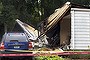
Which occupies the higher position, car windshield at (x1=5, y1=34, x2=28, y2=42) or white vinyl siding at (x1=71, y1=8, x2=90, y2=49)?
white vinyl siding at (x1=71, y1=8, x2=90, y2=49)

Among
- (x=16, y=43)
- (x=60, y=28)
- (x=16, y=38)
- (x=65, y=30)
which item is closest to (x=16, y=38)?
(x=16, y=38)

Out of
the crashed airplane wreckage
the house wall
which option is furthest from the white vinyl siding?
the house wall

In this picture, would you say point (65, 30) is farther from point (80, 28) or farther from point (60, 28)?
point (80, 28)

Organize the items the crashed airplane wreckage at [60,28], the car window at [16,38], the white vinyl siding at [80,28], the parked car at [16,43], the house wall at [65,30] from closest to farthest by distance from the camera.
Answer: the parked car at [16,43], the car window at [16,38], the white vinyl siding at [80,28], the crashed airplane wreckage at [60,28], the house wall at [65,30]

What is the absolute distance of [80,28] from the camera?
21.5 metres

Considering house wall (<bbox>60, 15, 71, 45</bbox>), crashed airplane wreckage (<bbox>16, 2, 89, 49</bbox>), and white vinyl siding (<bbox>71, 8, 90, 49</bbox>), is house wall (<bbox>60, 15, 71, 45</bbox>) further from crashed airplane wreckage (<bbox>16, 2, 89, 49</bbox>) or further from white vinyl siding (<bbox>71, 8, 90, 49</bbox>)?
white vinyl siding (<bbox>71, 8, 90, 49</bbox>)

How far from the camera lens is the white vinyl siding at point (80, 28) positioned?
837 inches

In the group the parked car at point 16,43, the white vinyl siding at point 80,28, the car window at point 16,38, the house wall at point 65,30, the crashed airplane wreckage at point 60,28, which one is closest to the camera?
the parked car at point 16,43

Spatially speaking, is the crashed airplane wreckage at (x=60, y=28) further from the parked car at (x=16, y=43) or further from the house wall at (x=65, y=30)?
the parked car at (x=16, y=43)

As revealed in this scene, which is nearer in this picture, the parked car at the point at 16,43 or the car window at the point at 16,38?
the parked car at the point at 16,43

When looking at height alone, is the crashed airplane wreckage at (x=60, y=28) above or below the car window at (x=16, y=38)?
above

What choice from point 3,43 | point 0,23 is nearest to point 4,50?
point 3,43

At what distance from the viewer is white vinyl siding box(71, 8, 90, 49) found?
21.3 m

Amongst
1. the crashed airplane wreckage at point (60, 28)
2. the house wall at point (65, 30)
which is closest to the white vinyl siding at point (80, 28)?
the crashed airplane wreckage at point (60, 28)
